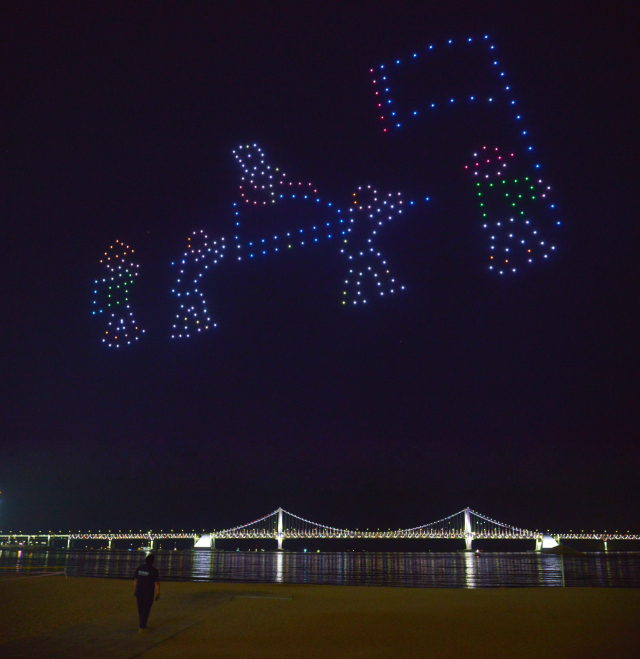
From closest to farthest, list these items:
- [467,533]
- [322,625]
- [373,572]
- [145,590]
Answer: [145,590], [322,625], [373,572], [467,533]

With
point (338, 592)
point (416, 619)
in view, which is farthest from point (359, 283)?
point (338, 592)

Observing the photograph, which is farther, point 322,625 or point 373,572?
point 373,572

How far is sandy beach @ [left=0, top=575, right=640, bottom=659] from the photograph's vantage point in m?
6.79

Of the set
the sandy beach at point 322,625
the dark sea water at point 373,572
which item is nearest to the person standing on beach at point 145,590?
the sandy beach at point 322,625

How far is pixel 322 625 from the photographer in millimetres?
9016

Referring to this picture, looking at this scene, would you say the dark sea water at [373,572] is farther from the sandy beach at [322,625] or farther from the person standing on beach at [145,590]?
the person standing on beach at [145,590]

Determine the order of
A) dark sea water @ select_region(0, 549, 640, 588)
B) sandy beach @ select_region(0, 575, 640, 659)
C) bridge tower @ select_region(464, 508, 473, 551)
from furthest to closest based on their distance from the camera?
bridge tower @ select_region(464, 508, 473, 551), dark sea water @ select_region(0, 549, 640, 588), sandy beach @ select_region(0, 575, 640, 659)

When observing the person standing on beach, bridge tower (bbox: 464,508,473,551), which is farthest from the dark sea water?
bridge tower (bbox: 464,508,473,551)

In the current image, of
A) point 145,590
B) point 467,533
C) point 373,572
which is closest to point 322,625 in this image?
point 145,590

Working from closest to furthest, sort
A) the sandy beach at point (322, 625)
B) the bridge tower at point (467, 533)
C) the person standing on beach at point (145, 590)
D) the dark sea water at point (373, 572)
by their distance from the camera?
the sandy beach at point (322, 625), the person standing on beach at point (145, 590), the dark sea water at point (373, 572), the bridge tower at point (467, 533)

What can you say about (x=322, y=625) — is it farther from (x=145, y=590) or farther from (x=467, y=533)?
(x=467, y=533)

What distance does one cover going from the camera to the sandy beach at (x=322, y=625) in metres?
6.79

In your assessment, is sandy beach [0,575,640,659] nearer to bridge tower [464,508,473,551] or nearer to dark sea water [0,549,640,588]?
dark sea water [0,549,640,588]

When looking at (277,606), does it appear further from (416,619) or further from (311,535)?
(311,535)
